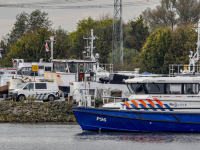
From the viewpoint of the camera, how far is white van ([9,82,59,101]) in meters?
37.7

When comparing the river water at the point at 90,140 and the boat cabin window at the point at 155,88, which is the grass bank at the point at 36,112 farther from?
the boat cabin window at the point at 155,88

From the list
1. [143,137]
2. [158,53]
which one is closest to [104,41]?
[158,53]

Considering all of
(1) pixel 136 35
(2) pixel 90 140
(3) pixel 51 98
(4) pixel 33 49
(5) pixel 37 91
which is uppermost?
(1) pixel 136 35

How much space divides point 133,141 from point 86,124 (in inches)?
134

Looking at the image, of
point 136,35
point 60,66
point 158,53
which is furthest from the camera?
point 136,35

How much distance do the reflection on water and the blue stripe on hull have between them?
0.28 metres

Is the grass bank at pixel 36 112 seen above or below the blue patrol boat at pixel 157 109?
below

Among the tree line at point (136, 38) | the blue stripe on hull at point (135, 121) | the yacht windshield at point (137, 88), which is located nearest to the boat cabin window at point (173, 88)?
the blue stripe on hull at point (135, 121)

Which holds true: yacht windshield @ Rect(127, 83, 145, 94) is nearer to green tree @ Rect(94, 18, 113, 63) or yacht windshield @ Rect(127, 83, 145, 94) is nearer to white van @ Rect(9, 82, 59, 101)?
white van @ Rect(9, 82, 59, 101)

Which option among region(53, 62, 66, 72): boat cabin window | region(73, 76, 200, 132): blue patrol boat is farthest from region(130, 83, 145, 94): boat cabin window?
region(53, 62, 66, 72): boat cabin window

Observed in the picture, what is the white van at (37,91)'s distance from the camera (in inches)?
1484

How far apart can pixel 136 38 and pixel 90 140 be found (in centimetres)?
5552

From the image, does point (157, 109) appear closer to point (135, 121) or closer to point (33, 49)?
point (135, 121)

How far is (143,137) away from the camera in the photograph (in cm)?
2591
